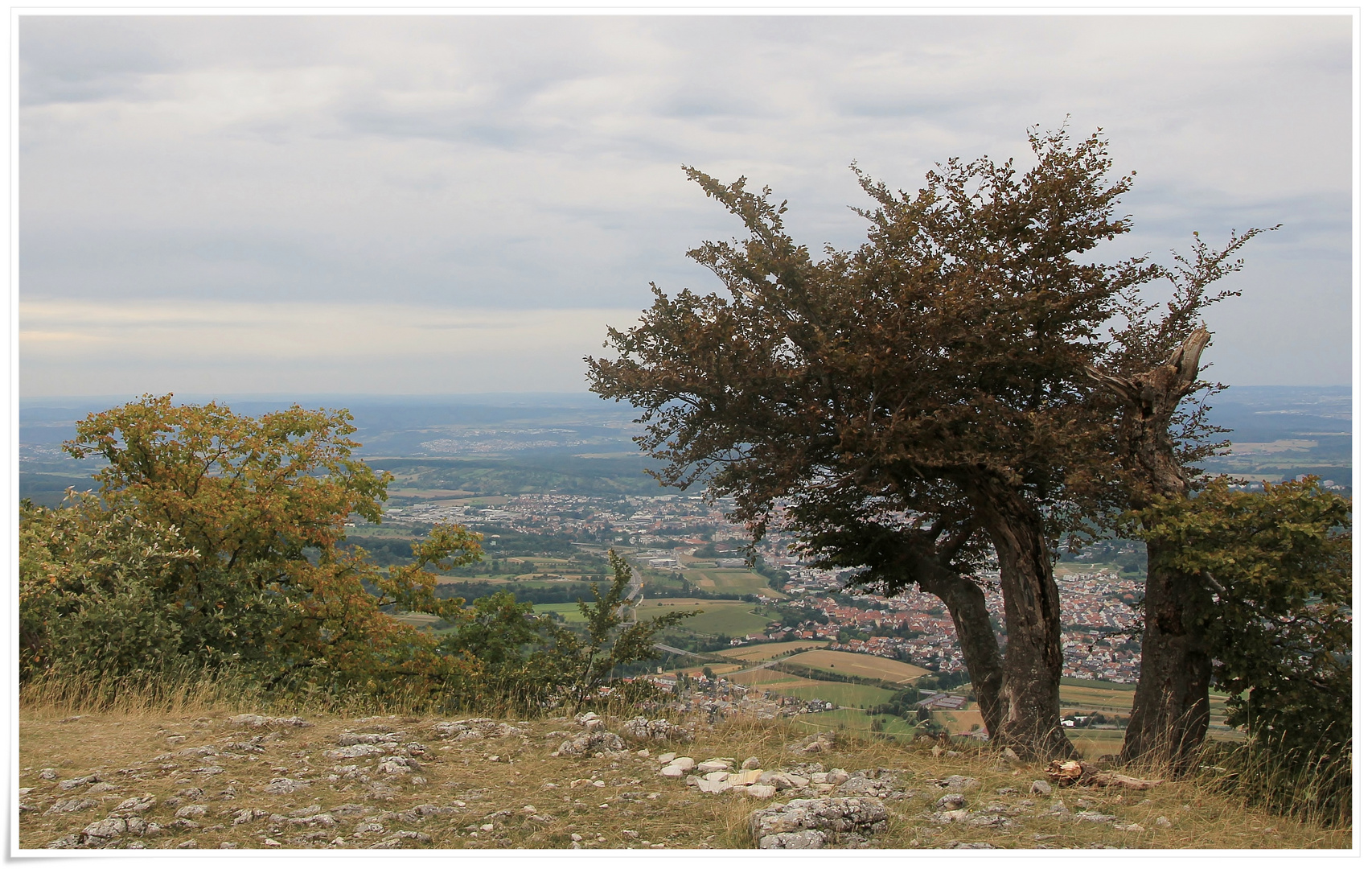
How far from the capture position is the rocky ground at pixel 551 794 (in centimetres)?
564

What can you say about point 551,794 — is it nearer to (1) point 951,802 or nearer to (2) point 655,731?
(2) point 655,731

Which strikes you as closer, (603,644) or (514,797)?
(514,797)

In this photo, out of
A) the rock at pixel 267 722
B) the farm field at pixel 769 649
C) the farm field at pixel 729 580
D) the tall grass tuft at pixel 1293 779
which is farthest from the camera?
the farm field at pixel 729 580

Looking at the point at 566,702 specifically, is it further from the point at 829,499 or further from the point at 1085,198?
the point at 1085,198

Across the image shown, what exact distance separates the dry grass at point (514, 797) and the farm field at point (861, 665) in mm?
12831

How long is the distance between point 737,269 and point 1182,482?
592 cm

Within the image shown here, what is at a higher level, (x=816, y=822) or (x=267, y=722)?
(x=816, y=822)

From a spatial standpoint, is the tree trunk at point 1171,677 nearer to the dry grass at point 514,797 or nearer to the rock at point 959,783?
the dry grass at point 514,797

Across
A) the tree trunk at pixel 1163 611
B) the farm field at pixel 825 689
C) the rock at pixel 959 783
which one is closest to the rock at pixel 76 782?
the rock at pixel 959 783

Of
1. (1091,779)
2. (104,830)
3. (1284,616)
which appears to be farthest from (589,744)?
(1284,616)

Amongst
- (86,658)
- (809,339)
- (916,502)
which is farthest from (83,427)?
(916,502)

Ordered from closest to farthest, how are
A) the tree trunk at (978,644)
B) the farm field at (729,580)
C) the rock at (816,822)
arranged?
the rock at (816,822), the tree trunk at (978,644), the farm field at (729,580)

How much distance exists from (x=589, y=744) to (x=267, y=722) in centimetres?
338

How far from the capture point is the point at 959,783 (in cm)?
714
